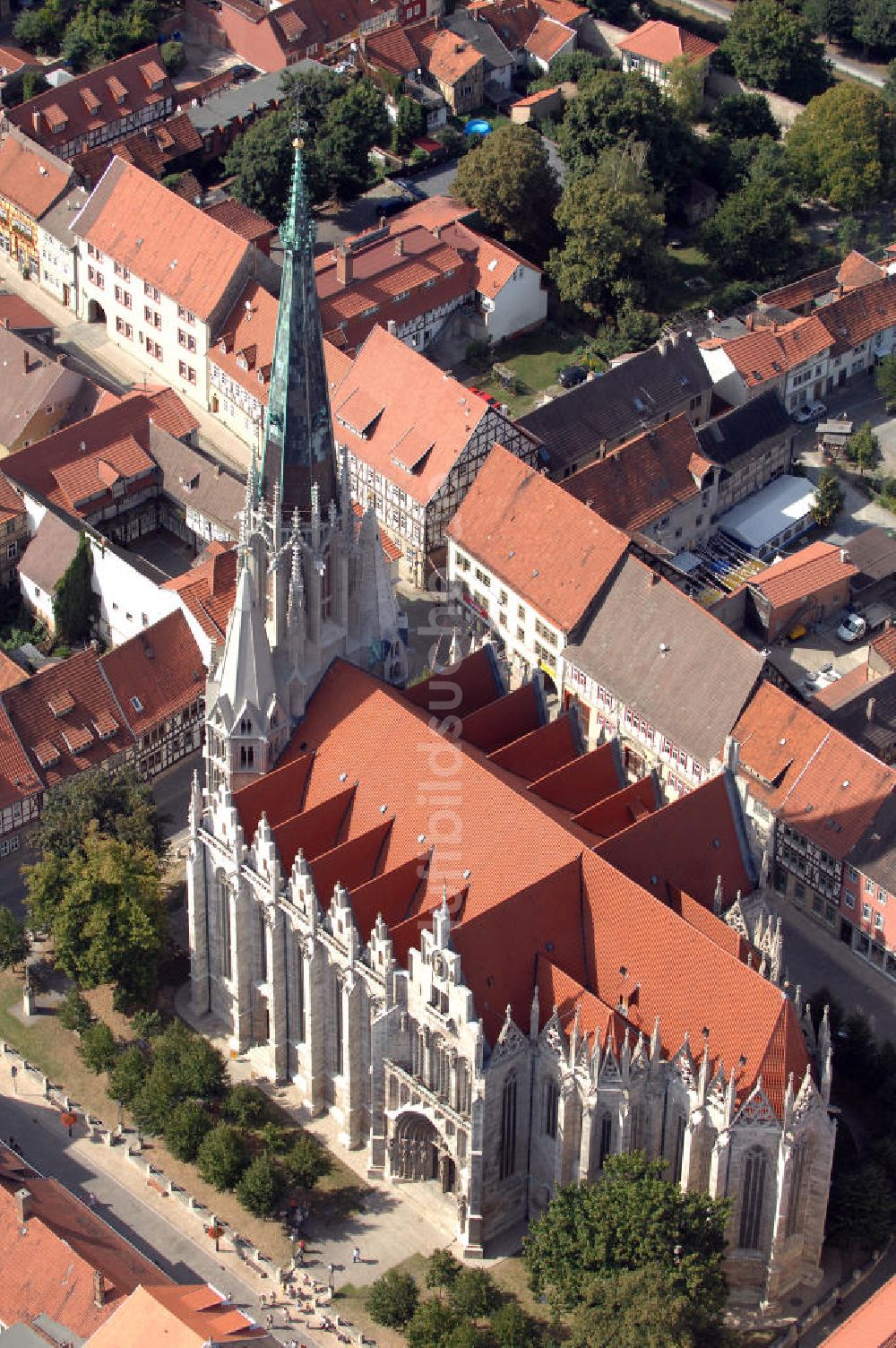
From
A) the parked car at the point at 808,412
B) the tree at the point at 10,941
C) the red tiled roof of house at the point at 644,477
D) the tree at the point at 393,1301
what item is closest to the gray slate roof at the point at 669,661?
the red tiled roof of house at the point at 644,477

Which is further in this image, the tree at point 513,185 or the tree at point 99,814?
the tree at point 513,185

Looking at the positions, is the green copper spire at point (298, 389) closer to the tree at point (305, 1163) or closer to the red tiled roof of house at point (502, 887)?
the red tiled roof of house at point (502, 887)

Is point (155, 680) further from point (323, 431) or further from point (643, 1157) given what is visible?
point (643, 1157)

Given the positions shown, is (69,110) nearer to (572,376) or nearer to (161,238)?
(161,238)

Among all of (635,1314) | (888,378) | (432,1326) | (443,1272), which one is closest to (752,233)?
(888,378)

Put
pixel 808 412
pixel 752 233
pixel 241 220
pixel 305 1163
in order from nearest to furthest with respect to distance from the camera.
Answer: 1. pixel 305 1163
2. pixel 808 412
3. pixel 241 220
4. pixel 752 233
